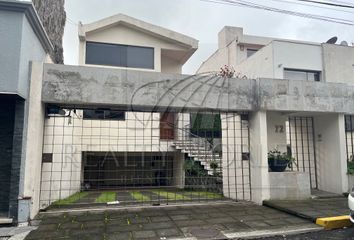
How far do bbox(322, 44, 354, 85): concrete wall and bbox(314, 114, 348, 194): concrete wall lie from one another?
20.5ft

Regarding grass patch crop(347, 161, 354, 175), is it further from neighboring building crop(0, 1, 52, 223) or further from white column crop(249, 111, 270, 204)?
neighboring building crop(0, 1, 52, 223)

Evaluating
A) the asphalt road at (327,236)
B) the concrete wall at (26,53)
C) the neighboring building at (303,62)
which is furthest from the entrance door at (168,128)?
the asphalt road at (327,236)

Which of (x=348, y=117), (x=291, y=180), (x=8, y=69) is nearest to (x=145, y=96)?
(x=8, y=69)

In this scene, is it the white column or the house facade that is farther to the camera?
the house facade

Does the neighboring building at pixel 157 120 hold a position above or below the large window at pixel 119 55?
below

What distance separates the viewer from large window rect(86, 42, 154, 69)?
15023mm

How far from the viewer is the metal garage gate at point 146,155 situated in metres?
9.73

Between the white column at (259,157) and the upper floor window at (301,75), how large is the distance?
23.5 ft

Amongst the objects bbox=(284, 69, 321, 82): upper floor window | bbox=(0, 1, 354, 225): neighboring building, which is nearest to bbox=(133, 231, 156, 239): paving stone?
bbox=(0, 1, 354, 225): neighboring building

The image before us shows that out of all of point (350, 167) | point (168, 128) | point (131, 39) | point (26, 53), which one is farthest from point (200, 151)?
point (26, 53)

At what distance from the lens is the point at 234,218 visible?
6.51 metres

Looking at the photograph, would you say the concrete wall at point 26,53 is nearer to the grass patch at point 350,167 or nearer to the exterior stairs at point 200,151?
the exterior stairs at point 200,151

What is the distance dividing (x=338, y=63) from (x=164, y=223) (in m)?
13.9

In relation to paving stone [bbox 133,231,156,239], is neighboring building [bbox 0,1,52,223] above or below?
above
